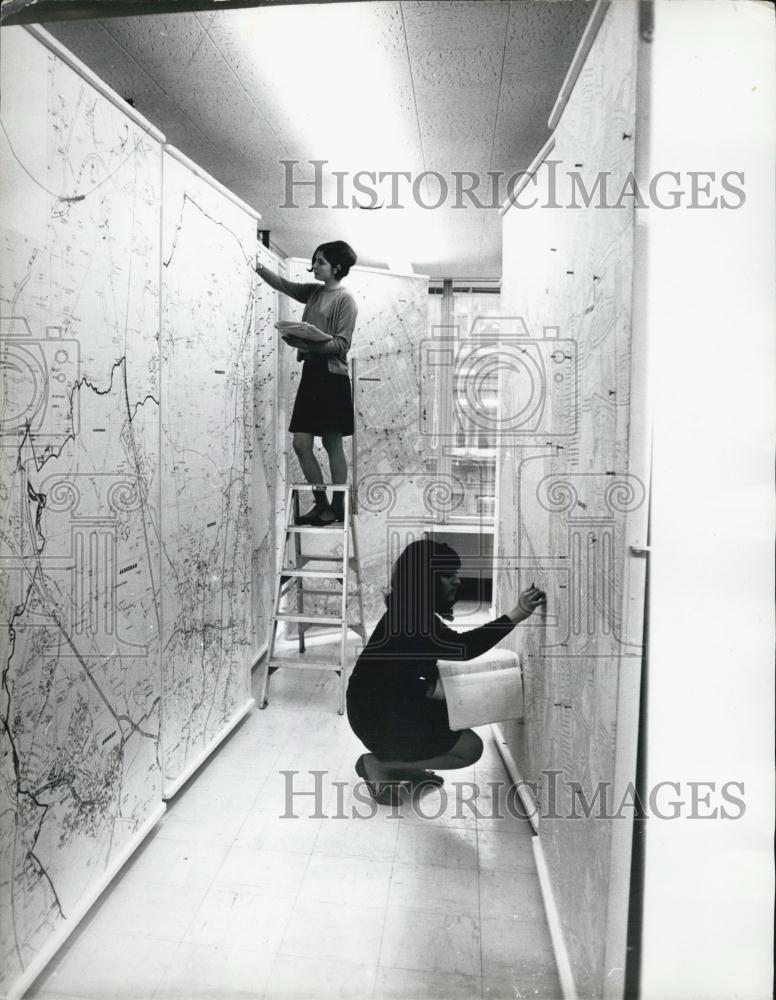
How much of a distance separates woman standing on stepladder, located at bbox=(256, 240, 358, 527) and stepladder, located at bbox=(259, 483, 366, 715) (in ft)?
0.47

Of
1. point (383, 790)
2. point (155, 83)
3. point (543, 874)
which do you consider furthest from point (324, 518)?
point (155, 83)

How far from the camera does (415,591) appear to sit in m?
1.79

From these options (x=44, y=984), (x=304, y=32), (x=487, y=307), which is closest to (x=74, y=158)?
(x=304, y=32)

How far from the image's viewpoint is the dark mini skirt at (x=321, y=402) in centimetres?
192

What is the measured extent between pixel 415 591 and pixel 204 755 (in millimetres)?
943

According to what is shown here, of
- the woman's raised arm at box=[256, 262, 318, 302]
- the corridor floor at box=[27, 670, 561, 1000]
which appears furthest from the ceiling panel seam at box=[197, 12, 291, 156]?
the corridor floor at box=[27, 670, 561, 1000]

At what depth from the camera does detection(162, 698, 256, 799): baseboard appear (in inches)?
75.1

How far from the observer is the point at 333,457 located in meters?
1.99

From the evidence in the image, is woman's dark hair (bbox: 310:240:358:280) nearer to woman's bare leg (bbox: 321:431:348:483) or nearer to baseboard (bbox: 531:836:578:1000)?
woman's bare leg (bbox: 321:431:348:483)

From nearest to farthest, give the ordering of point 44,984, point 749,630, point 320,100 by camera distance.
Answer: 1. point 749,630
2. point 44,984
3. point 320,100

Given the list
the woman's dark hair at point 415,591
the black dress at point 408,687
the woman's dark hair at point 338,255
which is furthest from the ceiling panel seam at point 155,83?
the black dress at point 408,687

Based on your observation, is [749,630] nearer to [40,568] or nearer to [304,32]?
[40,568]

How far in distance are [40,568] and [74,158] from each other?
2.85ft

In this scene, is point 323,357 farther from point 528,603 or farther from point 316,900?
point 316,900
